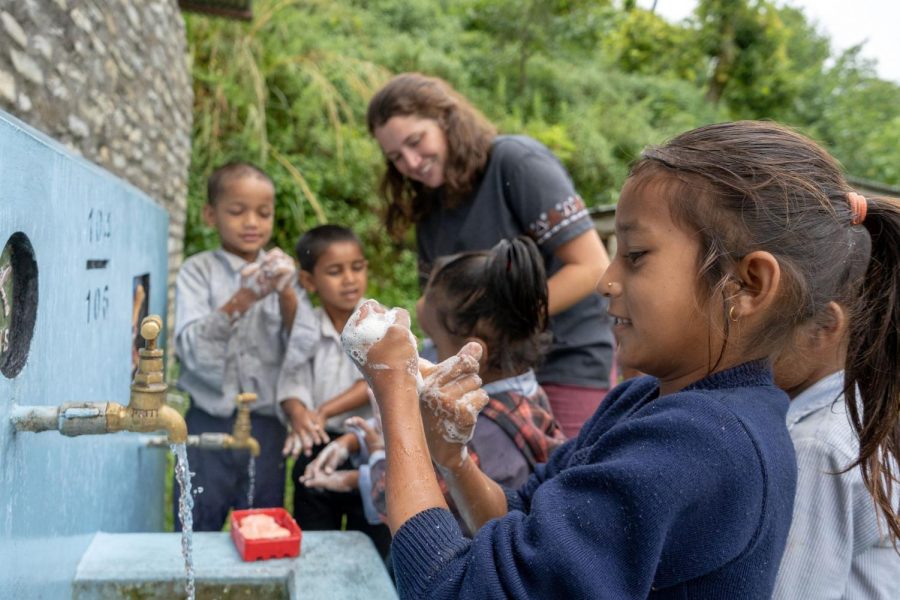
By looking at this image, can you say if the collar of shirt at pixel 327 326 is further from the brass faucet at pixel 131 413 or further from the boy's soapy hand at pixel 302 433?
the brass faucet at pixel 131 413

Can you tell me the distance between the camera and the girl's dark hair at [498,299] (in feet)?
5.85

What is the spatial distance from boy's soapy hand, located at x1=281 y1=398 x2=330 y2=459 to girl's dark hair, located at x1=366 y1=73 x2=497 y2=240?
0.74 m

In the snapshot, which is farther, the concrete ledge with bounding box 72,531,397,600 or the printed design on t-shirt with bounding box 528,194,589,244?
the printed design on t-shirt with bounding box 528,194,589,244

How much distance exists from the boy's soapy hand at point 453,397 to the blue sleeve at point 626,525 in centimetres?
21

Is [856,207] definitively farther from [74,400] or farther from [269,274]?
[269,274]

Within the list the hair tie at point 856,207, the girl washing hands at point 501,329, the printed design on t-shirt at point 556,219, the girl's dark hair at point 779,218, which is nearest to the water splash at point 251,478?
the girl washing hands at point 501,329

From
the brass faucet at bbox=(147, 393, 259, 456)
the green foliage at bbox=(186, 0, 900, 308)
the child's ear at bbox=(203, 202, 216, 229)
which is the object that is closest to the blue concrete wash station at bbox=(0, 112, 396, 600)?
the brass faucet at bbox=(147, 393, 259, 456)

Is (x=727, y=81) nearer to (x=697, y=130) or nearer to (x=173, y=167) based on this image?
(x=173, y=167)

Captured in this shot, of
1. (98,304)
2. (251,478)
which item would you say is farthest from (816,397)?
(251,478)

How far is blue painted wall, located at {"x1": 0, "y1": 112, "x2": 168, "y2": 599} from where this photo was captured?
1120 mm

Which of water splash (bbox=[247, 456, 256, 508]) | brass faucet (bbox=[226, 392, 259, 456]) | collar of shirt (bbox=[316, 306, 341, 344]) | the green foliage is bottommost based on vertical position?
water splash (bbox=[247, 456, 256, 508])

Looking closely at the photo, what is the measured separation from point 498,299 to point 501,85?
400 inches

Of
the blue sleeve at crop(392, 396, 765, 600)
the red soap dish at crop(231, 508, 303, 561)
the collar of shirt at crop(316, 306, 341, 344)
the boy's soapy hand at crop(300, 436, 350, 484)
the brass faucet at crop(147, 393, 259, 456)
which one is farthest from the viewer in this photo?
the collar of shirt at crop(316, 306, 341, 344)

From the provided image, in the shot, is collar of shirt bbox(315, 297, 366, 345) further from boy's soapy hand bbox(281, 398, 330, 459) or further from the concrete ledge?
the concrete ledge
